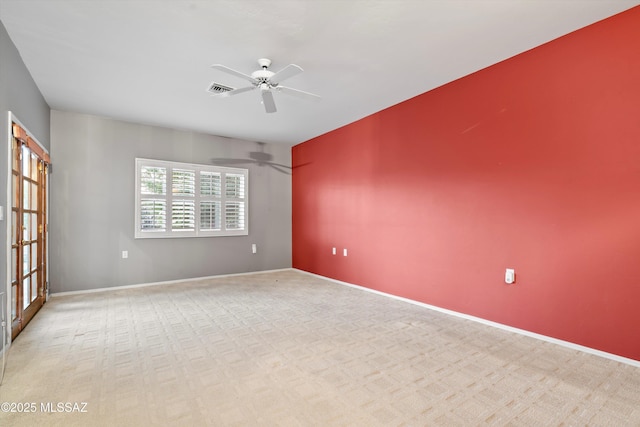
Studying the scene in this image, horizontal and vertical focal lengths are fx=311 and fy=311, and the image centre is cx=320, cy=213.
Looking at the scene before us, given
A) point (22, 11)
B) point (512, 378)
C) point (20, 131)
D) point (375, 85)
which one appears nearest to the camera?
point (512, 378)

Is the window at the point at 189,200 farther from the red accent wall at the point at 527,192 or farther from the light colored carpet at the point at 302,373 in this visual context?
the red accent wall at the point at 527,192

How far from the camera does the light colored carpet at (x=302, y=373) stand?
1771mm

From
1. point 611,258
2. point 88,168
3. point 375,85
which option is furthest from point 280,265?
point 611,258

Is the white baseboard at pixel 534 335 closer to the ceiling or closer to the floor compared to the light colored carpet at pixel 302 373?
closer to the ceiling

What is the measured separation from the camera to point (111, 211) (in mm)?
4883

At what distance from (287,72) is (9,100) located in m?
2.44

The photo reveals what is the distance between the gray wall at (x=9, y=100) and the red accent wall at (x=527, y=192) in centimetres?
403

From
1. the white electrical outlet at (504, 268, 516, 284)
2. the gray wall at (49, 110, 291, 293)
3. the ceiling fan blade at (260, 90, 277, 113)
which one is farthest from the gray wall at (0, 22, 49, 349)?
the white electrical outlet at (504, 268, 516, 284)

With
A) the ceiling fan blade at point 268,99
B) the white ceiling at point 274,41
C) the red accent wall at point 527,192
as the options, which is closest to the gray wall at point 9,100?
the white ceiling at point 274,41

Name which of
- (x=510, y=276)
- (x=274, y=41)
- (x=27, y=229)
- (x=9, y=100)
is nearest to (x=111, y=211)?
(x=27, y=229)

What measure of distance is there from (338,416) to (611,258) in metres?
2.46

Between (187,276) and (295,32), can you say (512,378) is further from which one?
(187,276)

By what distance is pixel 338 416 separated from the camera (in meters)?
1.76

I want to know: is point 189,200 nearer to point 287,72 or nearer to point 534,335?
point 287,72
